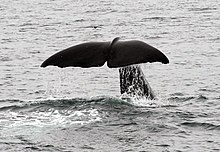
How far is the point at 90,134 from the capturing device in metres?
9.50

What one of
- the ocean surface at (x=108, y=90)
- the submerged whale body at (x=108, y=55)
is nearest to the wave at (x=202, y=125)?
the ocean surface at (x=108, y=90)

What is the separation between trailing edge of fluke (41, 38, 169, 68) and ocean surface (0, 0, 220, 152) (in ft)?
3.49

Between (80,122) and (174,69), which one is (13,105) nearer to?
(80,122)

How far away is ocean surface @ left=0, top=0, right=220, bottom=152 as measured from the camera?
9375 millimetres

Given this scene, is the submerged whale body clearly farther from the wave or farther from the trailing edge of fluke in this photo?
the wave

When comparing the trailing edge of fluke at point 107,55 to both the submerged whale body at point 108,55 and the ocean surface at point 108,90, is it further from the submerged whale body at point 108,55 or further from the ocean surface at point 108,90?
the ocean surface at point 108,90

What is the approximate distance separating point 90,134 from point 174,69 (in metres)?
7.15

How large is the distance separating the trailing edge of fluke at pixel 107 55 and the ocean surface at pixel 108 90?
1.06 metres

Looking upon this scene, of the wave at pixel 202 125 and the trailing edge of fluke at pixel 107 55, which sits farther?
the wave at pixel 202 125

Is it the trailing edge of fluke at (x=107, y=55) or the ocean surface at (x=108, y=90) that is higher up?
the trailing edge of fluke at (x=107, y=55)

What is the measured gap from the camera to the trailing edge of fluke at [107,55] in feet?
29.7

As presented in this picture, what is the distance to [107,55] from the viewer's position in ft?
30.9

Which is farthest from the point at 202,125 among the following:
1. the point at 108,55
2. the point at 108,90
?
the point at 108,90

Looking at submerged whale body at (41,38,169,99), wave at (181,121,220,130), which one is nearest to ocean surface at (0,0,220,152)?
wave at (181,121,220,130)
